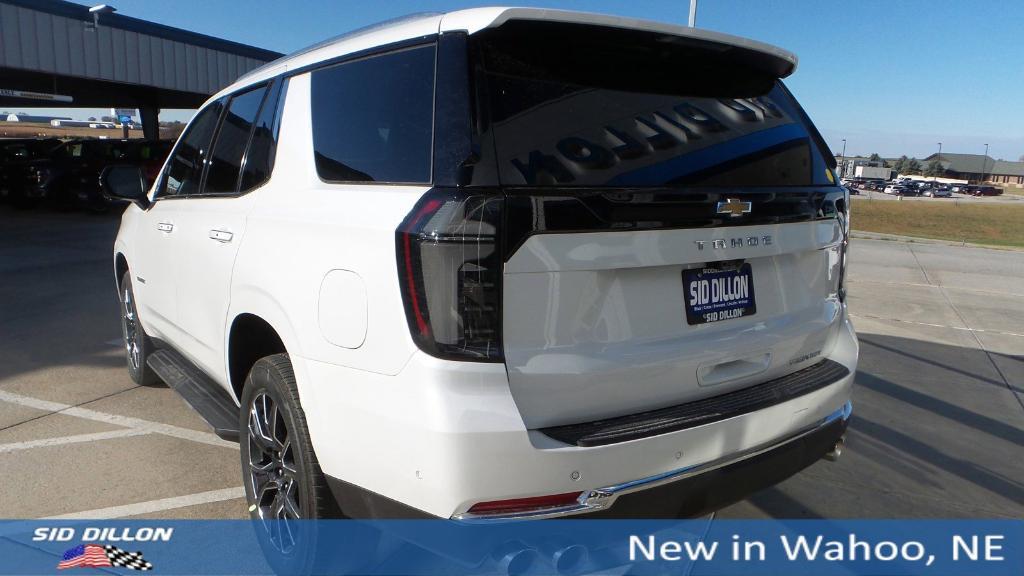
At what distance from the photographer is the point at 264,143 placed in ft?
10.1

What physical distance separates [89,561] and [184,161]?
209cm

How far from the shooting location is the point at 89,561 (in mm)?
2982

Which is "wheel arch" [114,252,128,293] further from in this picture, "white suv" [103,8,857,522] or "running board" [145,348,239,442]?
"white suv" [103,8,857,522]

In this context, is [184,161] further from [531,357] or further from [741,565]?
[741,565]

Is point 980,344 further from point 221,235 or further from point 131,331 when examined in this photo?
point 131,331

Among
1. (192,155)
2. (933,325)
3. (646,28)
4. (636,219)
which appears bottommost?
(933,325)

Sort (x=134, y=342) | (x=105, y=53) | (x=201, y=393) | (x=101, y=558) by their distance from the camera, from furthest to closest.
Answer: (x=105, y=53) < (x=134, y=342) < (x=201, y=393) < (x=101, y=558)

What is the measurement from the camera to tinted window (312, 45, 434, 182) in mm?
2234

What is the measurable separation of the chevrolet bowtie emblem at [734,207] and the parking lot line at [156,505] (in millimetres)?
2556

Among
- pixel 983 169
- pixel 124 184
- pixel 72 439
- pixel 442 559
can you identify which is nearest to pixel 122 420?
pixel 72 439

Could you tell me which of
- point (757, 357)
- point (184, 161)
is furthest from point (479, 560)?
point (184, 161)

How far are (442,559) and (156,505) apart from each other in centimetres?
169

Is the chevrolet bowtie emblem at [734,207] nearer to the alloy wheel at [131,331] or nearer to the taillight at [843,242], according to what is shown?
the taillight at [843,242]

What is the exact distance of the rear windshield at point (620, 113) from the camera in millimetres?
2117
